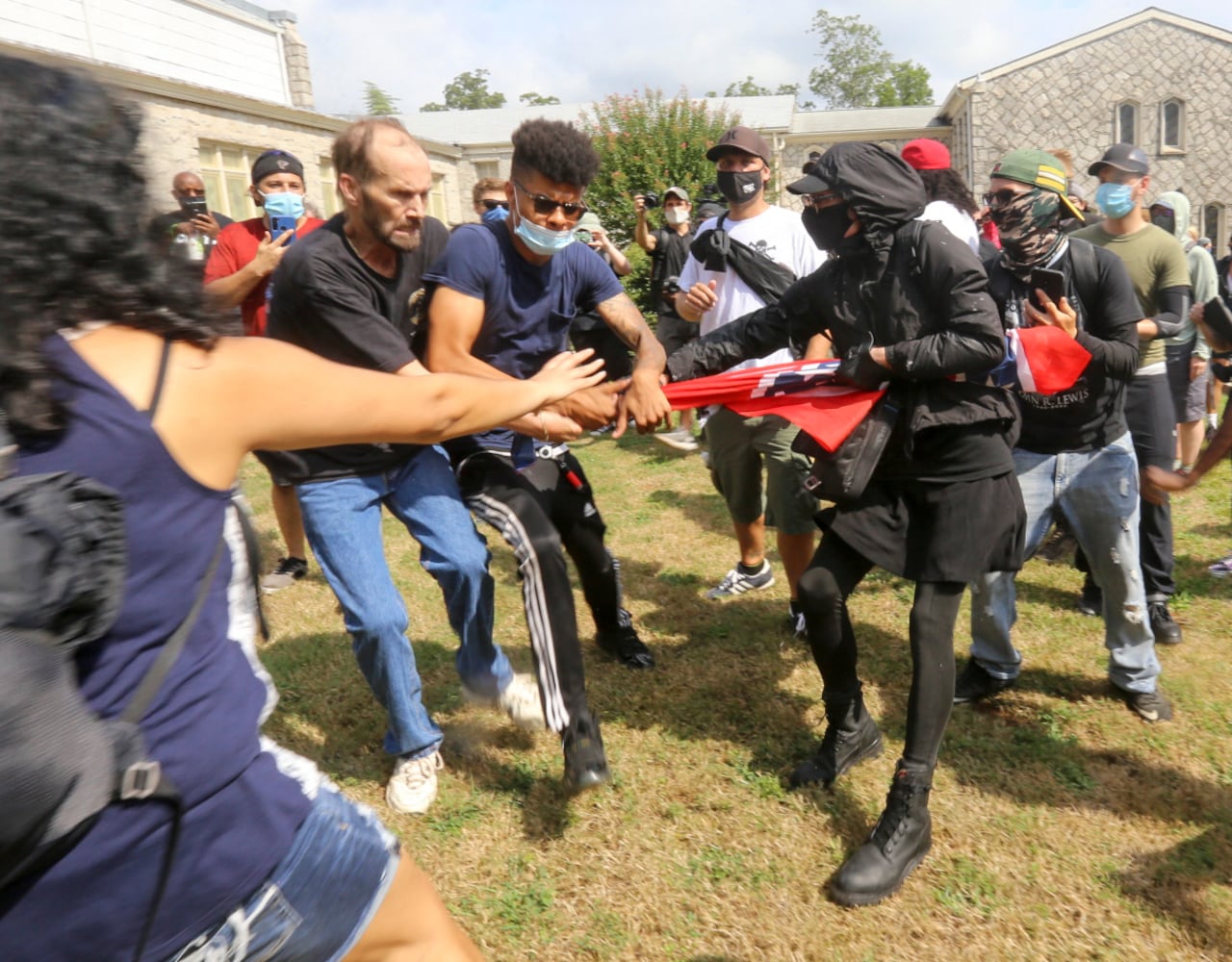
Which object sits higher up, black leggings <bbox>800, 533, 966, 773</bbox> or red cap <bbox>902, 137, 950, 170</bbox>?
red cap <bbox>902, 137, 950, 170</bbox>

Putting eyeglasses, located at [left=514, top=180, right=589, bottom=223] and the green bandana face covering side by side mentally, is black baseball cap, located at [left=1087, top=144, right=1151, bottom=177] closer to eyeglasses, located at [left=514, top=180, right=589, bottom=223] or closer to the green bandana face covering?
the green bandana face covering

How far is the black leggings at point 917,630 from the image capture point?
10.4 ft

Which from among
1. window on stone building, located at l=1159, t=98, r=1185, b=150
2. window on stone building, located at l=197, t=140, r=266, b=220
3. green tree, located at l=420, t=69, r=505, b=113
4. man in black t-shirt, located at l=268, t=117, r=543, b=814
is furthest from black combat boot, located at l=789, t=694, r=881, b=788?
green tree, located at l=420, t=69, r=505, b=113

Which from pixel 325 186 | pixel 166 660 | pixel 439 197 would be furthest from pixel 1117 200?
pixel 439 197

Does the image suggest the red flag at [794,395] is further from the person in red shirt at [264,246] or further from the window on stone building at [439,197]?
the window on stone building at [439,197]

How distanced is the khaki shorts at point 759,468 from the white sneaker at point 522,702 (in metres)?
1.60

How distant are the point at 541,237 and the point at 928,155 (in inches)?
156

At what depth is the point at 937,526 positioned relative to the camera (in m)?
3.21

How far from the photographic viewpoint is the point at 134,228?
1.46 m

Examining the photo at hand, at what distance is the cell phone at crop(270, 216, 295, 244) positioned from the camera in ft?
18.5

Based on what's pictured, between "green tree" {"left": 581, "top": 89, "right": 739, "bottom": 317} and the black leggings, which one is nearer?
the black leggings

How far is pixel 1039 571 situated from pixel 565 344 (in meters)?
3.48

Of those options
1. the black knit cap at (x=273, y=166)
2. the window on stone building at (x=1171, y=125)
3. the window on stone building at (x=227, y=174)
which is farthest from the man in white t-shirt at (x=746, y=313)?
the window on stone building at (x=1171, y=125)

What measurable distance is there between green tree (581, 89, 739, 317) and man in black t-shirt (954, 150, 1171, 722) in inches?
475
